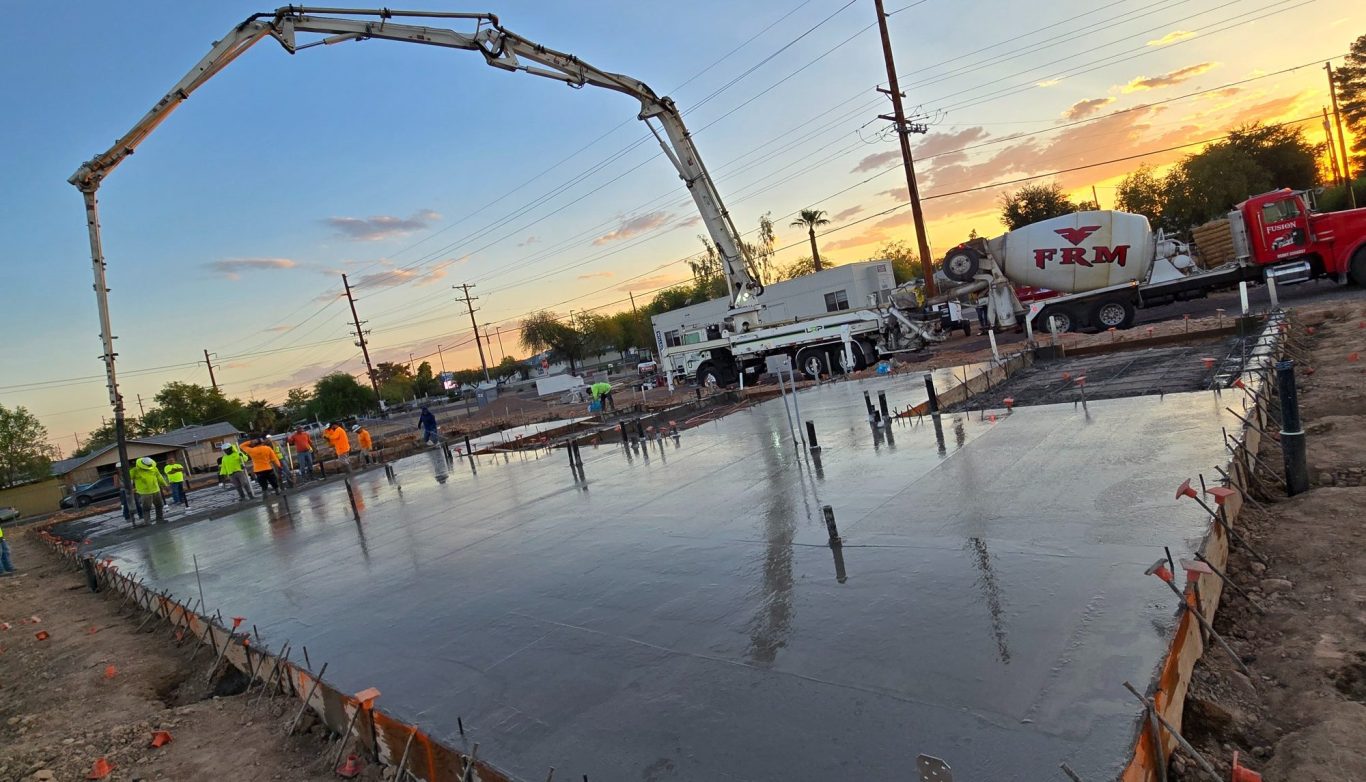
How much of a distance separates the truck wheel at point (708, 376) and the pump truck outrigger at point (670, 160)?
0.17 feet

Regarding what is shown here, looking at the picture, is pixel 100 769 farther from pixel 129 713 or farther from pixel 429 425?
pixel 429 425

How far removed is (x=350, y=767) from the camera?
12.4 ft

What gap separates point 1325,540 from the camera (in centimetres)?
432

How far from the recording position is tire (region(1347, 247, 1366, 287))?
52.8 feet

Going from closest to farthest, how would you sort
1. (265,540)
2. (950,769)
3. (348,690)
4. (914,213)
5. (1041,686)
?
(950,769), (1041,686), (348,690), (265,540), (914,213)

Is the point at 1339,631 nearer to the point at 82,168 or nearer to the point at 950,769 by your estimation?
the point at 950,769

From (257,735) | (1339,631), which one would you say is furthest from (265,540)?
(1339,631)

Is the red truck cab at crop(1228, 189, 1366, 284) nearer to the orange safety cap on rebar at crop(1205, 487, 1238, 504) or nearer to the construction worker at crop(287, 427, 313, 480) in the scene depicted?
the orange safety cap on rebar at crop(1205, 487, 1238, 504)

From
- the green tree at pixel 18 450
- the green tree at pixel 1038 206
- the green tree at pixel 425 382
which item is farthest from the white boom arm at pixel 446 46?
the green tree at pixel 425 382

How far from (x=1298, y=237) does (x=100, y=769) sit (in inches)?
924

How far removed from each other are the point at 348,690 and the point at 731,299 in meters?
18.2

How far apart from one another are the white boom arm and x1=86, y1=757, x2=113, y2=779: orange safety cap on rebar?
1312cm

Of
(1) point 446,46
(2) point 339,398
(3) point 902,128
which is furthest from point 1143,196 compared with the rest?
(2) point 339,398

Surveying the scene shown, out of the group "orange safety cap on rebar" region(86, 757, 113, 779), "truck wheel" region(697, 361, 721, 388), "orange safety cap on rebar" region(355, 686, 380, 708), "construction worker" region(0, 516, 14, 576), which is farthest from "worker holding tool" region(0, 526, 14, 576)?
"truck wheel" region(697, 361, 721, 388)
